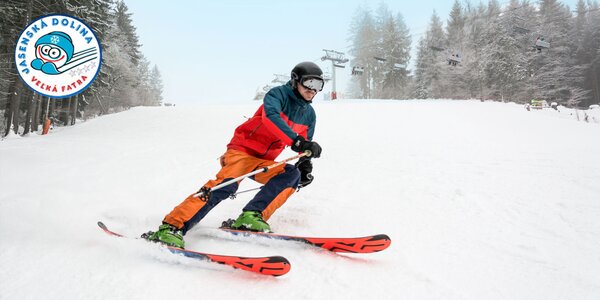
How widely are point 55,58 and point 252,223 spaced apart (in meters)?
10.5

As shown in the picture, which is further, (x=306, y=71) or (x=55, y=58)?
(x=55, y=58)

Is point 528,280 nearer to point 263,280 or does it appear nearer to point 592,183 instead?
point 263,280

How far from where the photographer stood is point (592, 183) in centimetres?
468

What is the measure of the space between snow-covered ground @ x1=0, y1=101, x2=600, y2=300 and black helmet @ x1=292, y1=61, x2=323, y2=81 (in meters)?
1.56

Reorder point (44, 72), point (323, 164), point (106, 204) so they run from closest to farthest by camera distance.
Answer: point (106, 204), point (323, 164), point (44, 72)

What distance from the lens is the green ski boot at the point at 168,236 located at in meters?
2.63

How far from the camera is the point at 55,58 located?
9961 millimetres

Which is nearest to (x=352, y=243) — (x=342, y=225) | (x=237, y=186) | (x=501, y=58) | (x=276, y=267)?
(x=276, y=267)

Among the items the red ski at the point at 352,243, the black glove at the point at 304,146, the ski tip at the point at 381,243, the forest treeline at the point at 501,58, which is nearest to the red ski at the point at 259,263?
the red ski at the point at 352,243

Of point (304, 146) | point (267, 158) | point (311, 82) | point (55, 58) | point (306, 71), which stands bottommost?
point (267, 158)

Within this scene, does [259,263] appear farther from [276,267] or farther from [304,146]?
[304,146]

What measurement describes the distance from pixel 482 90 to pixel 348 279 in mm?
43214

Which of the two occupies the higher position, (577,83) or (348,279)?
(577,83)

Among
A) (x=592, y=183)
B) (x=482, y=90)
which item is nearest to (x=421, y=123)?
(x=592, y=183)
